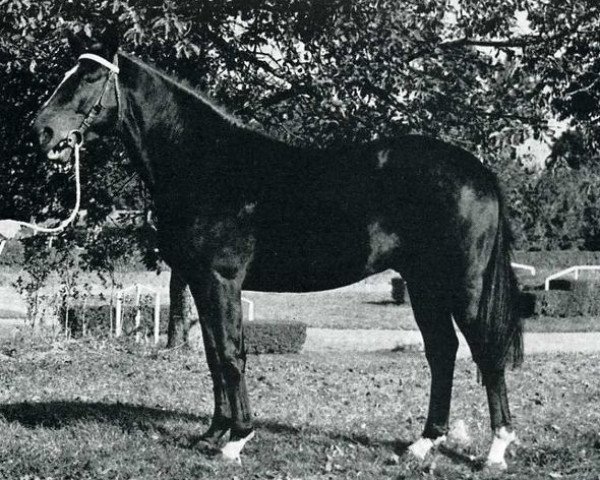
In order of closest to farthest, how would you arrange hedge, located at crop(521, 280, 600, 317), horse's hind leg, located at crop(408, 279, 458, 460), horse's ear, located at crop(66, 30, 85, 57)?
1. horse's ear, located at crop(66, 30, 85, 57)
2. horse's hind leg, located at crop(408, 279, 458, 460)
3. hedge, located at crop(521, 280, 600, 317)

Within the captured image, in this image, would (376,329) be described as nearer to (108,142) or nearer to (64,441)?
(108,142)

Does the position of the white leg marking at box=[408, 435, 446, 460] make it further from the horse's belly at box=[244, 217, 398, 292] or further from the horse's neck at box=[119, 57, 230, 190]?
the horse's neck at box=[119, 57, 230, 190]

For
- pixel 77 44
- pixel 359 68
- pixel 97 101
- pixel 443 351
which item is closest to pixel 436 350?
pixel 443 351

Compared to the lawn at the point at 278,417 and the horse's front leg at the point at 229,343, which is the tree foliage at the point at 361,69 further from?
the horse's front leg at the point at 229,343

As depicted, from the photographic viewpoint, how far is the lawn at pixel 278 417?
213 inches

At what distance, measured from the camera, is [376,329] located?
17.0m

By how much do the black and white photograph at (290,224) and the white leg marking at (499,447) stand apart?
0.02 m

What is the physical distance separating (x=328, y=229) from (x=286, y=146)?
0.66 m

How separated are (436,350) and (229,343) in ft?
5.02

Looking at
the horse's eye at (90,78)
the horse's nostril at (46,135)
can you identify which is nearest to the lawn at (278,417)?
the horse's nostril at (46,135)

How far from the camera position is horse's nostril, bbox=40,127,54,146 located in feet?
17.3

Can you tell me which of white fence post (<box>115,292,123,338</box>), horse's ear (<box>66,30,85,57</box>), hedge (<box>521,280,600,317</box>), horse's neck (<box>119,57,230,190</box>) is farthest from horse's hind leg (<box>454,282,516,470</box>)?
hedge (<box>521,280,600,317</box>)

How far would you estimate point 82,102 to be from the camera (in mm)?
5332

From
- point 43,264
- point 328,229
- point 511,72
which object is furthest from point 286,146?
point 43,264
